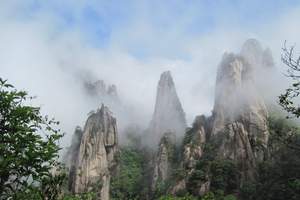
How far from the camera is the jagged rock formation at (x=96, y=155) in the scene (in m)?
96.5

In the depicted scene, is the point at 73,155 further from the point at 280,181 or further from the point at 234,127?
the point at 280,181

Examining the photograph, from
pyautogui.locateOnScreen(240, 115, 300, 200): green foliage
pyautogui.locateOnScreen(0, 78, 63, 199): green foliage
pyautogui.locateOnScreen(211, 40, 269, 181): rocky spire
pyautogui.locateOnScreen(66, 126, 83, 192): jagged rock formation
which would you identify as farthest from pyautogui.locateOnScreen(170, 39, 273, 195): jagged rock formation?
pyautogui.locateOnScreen(0, 78, 63, 199): green foliage

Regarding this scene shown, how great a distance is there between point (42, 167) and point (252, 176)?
61959 mm

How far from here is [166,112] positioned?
4473 inches

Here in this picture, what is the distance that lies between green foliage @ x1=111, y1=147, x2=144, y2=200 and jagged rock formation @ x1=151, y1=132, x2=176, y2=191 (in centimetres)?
531

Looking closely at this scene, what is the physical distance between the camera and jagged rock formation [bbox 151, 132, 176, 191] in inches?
3591

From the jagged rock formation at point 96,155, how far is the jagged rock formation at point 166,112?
11.7m

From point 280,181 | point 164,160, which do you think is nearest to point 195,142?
point 164,160

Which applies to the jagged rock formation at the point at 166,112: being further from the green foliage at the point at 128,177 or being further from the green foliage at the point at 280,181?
the green foliage at the point at 280,181

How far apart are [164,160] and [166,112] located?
21.4m

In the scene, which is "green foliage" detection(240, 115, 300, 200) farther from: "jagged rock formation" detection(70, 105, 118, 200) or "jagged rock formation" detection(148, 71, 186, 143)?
"jagged rock formation" detection(148, 71, 186, 143)

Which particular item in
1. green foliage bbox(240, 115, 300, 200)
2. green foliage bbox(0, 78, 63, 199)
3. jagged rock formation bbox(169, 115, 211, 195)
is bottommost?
green foliage bbox(0, 78, 63, 199)

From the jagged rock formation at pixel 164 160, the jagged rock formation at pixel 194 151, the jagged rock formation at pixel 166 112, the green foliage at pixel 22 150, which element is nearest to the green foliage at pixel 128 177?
the jagged rock formation at pixel 164 160

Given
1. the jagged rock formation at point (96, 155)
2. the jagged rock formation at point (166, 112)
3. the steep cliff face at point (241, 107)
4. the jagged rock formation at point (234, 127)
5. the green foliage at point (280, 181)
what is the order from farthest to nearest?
the jagged rock formation at point (166, 112) < the jagged rock formation at point (96, 155) < the steep cliff face at point (241, 107) < the jagged rock formation at point (234, 127) < the green foliage at point (280, 181)
